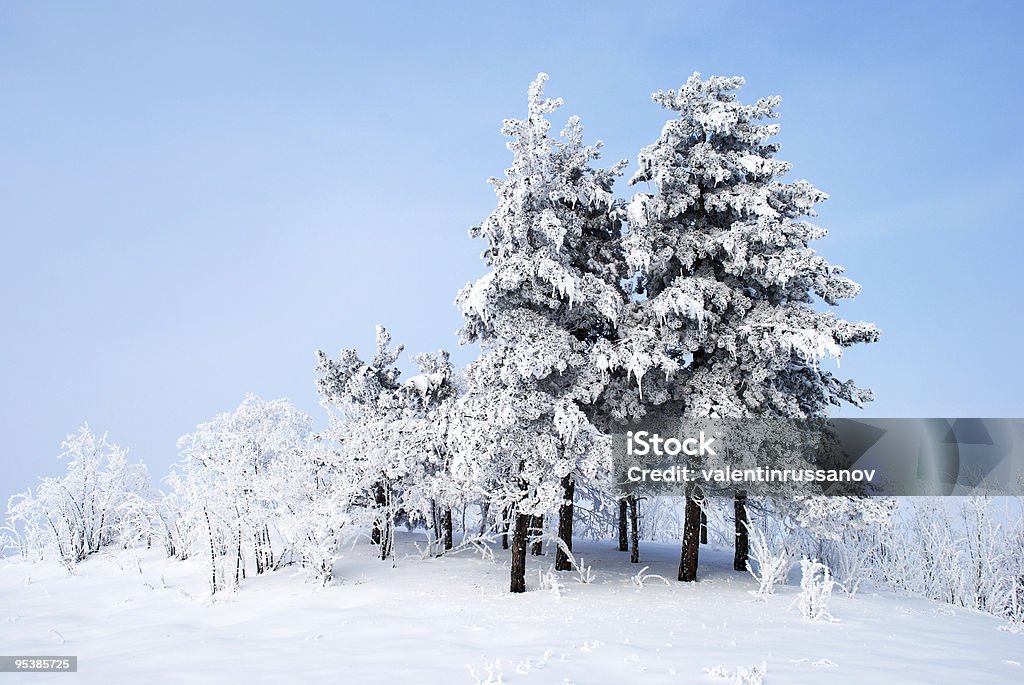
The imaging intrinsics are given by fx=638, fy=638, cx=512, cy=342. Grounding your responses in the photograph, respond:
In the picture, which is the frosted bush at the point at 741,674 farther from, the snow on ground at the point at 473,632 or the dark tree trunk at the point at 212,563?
the dark tree trunk at the point at 212,563

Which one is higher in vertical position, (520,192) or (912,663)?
(520,192)

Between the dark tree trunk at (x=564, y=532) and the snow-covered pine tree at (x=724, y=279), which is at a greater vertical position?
the snow-covered pine tree at (x=724, y=279)

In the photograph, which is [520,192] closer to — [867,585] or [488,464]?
[488,464]

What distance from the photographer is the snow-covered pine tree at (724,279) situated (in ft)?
52.7

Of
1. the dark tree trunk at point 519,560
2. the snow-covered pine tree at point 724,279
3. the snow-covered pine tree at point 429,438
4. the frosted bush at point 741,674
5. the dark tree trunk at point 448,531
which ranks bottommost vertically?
the dark tree trunk at point 448,531

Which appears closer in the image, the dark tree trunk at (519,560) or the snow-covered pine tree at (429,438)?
the dark tree trunk at (519,560)

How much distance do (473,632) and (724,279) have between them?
38.7ft

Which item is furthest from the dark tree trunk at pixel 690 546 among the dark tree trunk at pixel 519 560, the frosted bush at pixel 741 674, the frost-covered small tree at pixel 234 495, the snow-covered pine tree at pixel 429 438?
the frost-covered small tree at pixel 234 495

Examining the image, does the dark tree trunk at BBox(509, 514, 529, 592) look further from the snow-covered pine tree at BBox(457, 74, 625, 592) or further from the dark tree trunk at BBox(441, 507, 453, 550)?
the dark tree trunk at BBox(441, 507, 453, 550)

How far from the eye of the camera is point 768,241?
1622cm

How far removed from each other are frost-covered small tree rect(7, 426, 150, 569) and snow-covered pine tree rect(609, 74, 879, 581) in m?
21.3

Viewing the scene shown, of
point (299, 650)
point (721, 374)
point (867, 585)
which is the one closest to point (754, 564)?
point (867, 585)

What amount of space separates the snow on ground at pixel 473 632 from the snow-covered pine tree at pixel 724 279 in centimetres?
477

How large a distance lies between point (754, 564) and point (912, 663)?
15.3 metres
